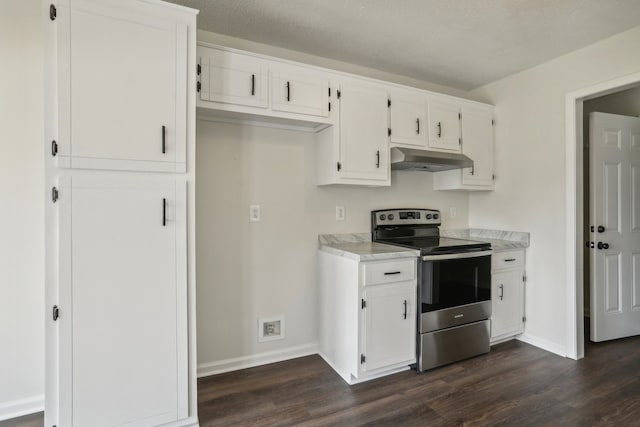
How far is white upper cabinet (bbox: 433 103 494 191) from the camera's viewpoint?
2.99m

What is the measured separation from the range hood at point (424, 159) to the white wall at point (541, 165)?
0.55 m

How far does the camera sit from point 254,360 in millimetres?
2494

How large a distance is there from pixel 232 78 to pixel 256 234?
3.60 ft

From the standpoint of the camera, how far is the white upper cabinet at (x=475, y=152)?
2.99 metres

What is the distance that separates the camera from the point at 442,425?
1813 millimetres

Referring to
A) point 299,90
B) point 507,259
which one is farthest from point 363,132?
point 507,259

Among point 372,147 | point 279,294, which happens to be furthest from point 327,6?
point 279,294

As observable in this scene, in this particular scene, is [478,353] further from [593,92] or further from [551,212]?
[593,92]
